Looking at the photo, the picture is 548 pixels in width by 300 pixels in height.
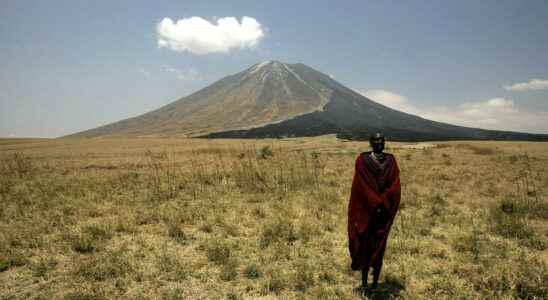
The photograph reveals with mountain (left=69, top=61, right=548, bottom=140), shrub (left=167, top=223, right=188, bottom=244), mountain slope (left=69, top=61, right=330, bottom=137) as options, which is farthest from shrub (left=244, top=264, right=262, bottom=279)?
mountain slope (left=69, top=61, right=330, bottom=137)

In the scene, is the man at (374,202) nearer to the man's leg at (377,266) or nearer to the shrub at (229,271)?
the man's leg at (377,266)

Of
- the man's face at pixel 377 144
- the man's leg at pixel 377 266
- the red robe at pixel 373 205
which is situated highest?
the man's face at pixel 377 144

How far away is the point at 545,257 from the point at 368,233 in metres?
3.65

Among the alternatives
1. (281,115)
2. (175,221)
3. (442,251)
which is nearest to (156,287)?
(175,221)

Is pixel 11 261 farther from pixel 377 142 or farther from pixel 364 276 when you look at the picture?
pixel 377 142

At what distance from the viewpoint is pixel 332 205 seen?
27.8 feet

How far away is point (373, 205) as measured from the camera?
4.09m

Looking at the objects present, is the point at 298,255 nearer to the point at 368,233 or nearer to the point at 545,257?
the point at 368,233

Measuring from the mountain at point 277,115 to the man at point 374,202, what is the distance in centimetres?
7180

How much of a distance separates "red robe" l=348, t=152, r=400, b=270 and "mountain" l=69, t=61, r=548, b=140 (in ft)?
236

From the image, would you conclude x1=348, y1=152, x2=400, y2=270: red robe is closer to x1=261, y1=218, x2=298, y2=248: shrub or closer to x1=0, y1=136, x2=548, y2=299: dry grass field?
x1=0, y1=136, x2=548, y2=299: dry grass field

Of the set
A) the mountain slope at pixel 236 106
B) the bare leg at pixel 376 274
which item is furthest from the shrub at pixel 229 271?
the mountain slope at pixel 236 106

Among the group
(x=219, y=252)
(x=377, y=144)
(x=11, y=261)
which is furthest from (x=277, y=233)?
(x=11, y=261)

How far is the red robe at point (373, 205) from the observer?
4141 millimetres
